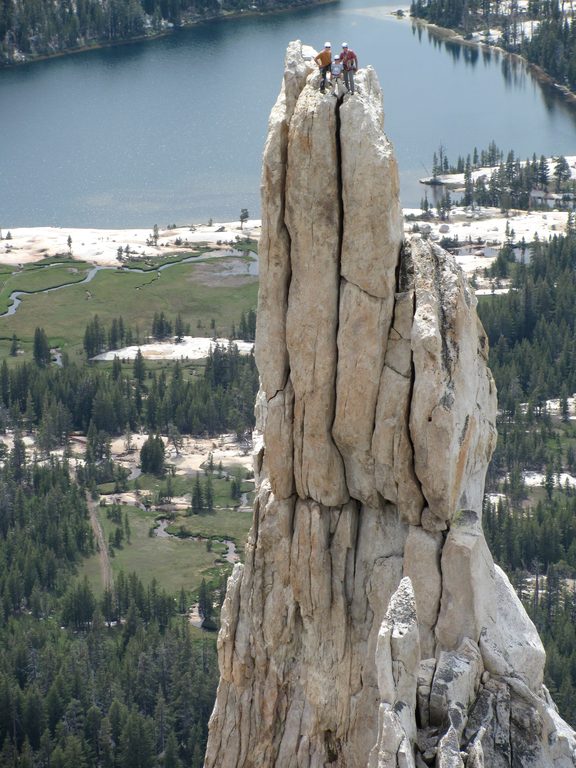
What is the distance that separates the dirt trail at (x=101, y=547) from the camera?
13125 centimetres

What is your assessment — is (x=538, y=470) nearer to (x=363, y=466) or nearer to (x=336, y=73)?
(x=363, y=466)

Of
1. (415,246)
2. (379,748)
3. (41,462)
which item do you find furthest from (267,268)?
(41,462)

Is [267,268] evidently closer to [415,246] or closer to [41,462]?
[415,246]

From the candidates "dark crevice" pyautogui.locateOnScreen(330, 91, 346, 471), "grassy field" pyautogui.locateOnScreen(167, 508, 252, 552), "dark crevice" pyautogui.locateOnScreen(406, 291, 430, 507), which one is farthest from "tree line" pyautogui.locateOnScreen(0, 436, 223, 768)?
"dark crevice" pyautogui.locateOnScreen(330, 91, 346, 471)

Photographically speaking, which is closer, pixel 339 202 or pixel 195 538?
pixel 339 202

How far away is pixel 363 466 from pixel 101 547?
102m

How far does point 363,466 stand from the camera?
124 feet

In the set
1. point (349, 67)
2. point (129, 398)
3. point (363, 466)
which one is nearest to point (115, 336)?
point (129, 398)

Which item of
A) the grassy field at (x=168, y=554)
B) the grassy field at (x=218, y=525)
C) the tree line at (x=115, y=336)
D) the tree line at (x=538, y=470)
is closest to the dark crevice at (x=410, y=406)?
the tree line at (x=538, y=470)

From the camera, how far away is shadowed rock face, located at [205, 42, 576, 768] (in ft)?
119

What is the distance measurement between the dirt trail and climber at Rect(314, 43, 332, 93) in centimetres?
9543

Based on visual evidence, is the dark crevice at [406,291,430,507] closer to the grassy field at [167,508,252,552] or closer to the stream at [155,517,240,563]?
the stream at [155,517,240,563]

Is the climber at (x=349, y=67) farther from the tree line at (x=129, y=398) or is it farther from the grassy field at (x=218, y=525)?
the tree line at (x=129, y=398)

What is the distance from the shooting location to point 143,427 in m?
173
